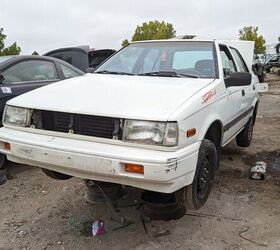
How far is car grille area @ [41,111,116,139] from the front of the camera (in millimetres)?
2965

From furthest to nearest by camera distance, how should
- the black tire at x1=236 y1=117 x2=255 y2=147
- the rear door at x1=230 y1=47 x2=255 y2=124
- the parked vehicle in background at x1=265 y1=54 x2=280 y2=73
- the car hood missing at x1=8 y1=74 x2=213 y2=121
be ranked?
the parked vehicle in background at x1=265 y1=54 x2=280 y2=73, the black tire at x1=236 y1=117 x2=255 y2=147, the rear door at x1=230 y1=47 x2=255 y2=124, the car hood missing at x1=8 y1=74 x2=213 y2=121

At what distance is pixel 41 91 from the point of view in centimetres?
364

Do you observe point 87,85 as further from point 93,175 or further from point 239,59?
point 239,59

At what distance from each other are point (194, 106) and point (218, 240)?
3.74 feet

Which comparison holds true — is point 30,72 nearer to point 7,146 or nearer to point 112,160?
point 7,146

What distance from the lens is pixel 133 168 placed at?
2.76m

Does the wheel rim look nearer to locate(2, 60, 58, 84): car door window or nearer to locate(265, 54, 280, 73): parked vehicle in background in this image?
locate(2, 60, 58, 84): car door window

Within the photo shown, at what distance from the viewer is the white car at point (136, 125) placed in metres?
2.81

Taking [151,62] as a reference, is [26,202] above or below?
below

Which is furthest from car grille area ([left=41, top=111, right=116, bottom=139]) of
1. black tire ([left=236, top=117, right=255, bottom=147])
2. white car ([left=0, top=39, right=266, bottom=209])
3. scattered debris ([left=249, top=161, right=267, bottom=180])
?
black tire ([left=236, top=117, right=255, bottom=147])

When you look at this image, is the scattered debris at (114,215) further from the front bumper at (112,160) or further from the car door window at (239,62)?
the car door window at (239,62)

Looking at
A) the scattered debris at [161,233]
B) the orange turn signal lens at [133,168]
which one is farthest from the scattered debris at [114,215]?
the orange turn signal lens at [133,168]

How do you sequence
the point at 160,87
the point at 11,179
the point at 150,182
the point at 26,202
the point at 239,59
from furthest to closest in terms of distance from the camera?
the point at 239,59 < the point at 11,179 < the point at 26,202 < the point at 160,87 < the point at 150,182

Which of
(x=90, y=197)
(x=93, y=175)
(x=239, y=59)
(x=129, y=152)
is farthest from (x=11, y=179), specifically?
(x=239, y=59)
